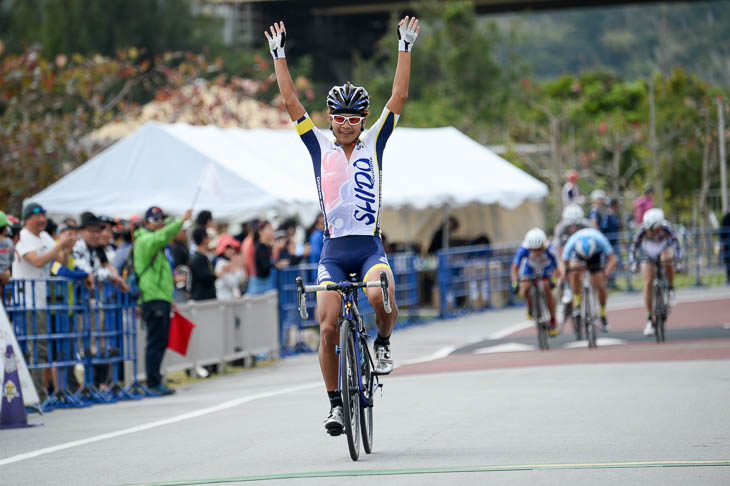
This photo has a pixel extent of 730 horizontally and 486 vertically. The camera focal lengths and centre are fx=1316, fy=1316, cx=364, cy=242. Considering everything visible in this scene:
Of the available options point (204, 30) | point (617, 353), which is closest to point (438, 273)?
point (617, 353)

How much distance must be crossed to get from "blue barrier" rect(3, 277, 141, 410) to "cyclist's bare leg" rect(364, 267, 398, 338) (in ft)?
18.9

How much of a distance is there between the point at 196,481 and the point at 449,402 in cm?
471

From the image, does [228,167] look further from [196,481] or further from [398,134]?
[196,481]

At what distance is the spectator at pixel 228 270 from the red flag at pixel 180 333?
252cm

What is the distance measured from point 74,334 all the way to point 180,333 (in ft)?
7.47

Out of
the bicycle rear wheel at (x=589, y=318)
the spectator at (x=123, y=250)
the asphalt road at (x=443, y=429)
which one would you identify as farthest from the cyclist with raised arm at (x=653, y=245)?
the spectator at (x=123, y=250)

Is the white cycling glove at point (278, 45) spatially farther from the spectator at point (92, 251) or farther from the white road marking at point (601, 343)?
the white road marking at point (601, 343)

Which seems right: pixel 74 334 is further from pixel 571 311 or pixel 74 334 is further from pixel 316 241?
pixel 571 311

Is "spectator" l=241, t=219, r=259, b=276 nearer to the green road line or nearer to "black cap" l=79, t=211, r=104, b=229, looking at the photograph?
"black cap" l=79, t=211, r=104, b=229

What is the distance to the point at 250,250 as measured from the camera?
20.1 metres

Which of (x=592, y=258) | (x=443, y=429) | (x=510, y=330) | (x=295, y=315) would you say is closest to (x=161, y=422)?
(x=443, y=429)

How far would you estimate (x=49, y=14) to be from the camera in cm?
5675

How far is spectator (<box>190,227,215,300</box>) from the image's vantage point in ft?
58.1

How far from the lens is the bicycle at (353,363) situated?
876 centimetres
